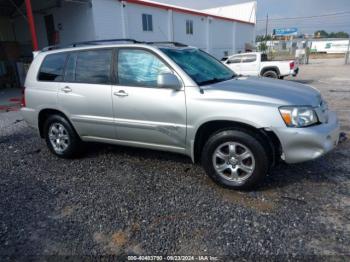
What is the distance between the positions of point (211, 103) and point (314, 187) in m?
1.69

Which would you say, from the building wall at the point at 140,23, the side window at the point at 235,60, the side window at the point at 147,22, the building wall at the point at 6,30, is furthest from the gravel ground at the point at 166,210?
the building wall at the point at 6,30

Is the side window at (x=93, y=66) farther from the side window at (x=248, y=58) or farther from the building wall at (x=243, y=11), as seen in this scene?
the building wall at (x=243, y=11)

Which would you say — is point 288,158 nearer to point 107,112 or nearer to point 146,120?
point 146,120

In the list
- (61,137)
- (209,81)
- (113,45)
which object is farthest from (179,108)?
(61,137)

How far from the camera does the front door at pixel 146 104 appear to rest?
366 cm

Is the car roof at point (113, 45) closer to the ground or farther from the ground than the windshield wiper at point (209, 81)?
farther from the ground

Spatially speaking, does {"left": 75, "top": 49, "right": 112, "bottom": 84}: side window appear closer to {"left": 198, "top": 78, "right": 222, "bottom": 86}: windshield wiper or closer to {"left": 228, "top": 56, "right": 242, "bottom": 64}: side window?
{"left": 198, "top": 78, "right": 222, "bottom": 86}: windshield wiper

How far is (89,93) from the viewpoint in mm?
4262

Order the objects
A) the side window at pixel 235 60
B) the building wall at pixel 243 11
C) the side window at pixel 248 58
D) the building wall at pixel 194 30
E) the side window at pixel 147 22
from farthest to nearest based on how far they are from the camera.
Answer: the building wall at pixel 243 11, the building wall at pixel 194 30, the side window at pixel 147 22, the side window at pixel 235 60, the side window at pixel 248 58

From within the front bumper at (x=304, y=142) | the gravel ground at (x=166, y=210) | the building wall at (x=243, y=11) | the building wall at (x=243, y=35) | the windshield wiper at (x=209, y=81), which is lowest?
the gravel ground at (x=166, y=210)

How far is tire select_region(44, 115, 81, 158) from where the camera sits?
4703mm

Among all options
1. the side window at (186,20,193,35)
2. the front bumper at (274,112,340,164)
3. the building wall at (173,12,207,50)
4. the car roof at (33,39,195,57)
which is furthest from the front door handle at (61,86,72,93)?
the side window at (186,20,193,35)

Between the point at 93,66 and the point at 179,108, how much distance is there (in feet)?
5.35

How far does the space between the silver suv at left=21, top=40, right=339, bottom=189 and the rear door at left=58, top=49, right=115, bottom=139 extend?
15 mm
